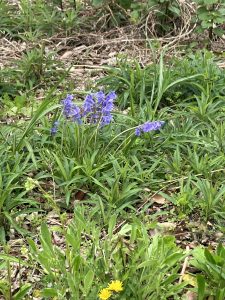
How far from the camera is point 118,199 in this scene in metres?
2.86

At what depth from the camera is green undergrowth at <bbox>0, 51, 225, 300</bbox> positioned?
7.48 ft

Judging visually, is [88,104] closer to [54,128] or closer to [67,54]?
[54,128]

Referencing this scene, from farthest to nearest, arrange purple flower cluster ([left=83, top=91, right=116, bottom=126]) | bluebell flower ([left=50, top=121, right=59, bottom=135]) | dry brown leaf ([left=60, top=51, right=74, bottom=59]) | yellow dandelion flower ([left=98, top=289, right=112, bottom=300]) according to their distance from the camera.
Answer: dry brown leaf ([left=60, top=51, right=74, bottom=59]) < bluebell flower ([left=50, top=121, right=59, bottom=135]) < purple flower cluster ([left=83, top=91, right=116, bottom=126]) < yellow dandelion flower ([left=98, top=289, right=112, bottom=300])

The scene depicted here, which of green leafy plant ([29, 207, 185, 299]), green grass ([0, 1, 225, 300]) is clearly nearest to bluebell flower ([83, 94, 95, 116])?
green grass ([0, 1, 225, 300])

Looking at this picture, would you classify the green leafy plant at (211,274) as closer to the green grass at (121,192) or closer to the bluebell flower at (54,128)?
the green grass at (121,192)

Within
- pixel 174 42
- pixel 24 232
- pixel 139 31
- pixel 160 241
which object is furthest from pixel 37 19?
pixel 160 241

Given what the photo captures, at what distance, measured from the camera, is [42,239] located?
238cm

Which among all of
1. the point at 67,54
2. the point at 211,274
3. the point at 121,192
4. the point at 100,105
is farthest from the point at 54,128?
the point at 67,54

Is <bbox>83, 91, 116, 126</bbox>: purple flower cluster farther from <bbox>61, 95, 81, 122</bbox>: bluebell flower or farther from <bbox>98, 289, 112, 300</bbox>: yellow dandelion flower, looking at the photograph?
<bbox>98, 289, 112, 300</bbox>: yellow dandelion flower

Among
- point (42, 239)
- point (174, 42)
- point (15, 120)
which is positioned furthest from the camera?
point (174, 42)

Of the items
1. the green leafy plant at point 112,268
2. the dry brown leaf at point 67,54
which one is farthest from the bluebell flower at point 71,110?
the dry brown leaf at point 67,54

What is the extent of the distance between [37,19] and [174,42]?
50.5 inches

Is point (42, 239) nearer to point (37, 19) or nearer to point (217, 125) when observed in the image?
point (217, 125)

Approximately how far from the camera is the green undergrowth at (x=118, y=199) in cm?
228
